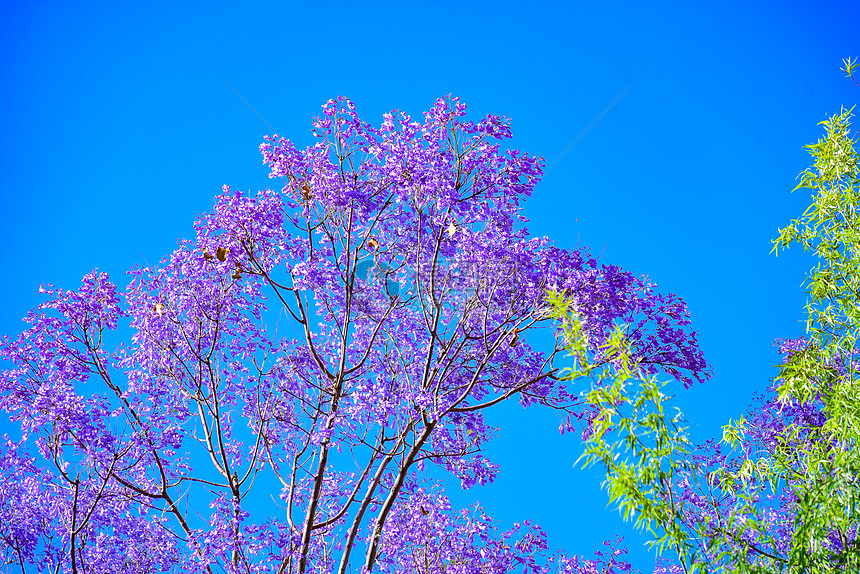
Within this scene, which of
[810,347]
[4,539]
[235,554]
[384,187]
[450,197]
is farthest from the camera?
[4,539]

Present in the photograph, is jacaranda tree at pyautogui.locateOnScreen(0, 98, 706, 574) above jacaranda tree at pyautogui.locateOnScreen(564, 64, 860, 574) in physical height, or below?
above

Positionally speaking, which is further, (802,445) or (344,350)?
(344,350)

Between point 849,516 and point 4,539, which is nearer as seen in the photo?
point 849,516

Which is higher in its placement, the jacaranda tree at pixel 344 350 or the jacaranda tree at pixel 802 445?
the jacaranda tree at pixel 344 350

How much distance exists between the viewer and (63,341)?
21.0ft

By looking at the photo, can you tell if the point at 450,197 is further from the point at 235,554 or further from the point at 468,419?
the point at 235,554

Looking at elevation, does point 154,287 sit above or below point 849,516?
above

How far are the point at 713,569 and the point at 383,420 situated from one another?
3172 mm

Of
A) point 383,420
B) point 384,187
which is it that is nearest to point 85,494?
point 383,420

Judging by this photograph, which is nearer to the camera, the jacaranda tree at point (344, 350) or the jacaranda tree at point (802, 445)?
the jacaranda tree at point (802, 445)

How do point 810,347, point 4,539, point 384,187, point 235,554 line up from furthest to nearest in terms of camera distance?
point 4,539 → point 384,187 → point 235,554 → point 810,347

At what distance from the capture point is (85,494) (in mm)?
6445

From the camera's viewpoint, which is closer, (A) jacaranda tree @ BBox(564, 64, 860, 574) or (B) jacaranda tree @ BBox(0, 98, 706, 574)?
(A) jacaranda tree @ BBox(564, 64, 860, 574)

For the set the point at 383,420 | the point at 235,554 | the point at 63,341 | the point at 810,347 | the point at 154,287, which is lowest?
the point at 810,347
